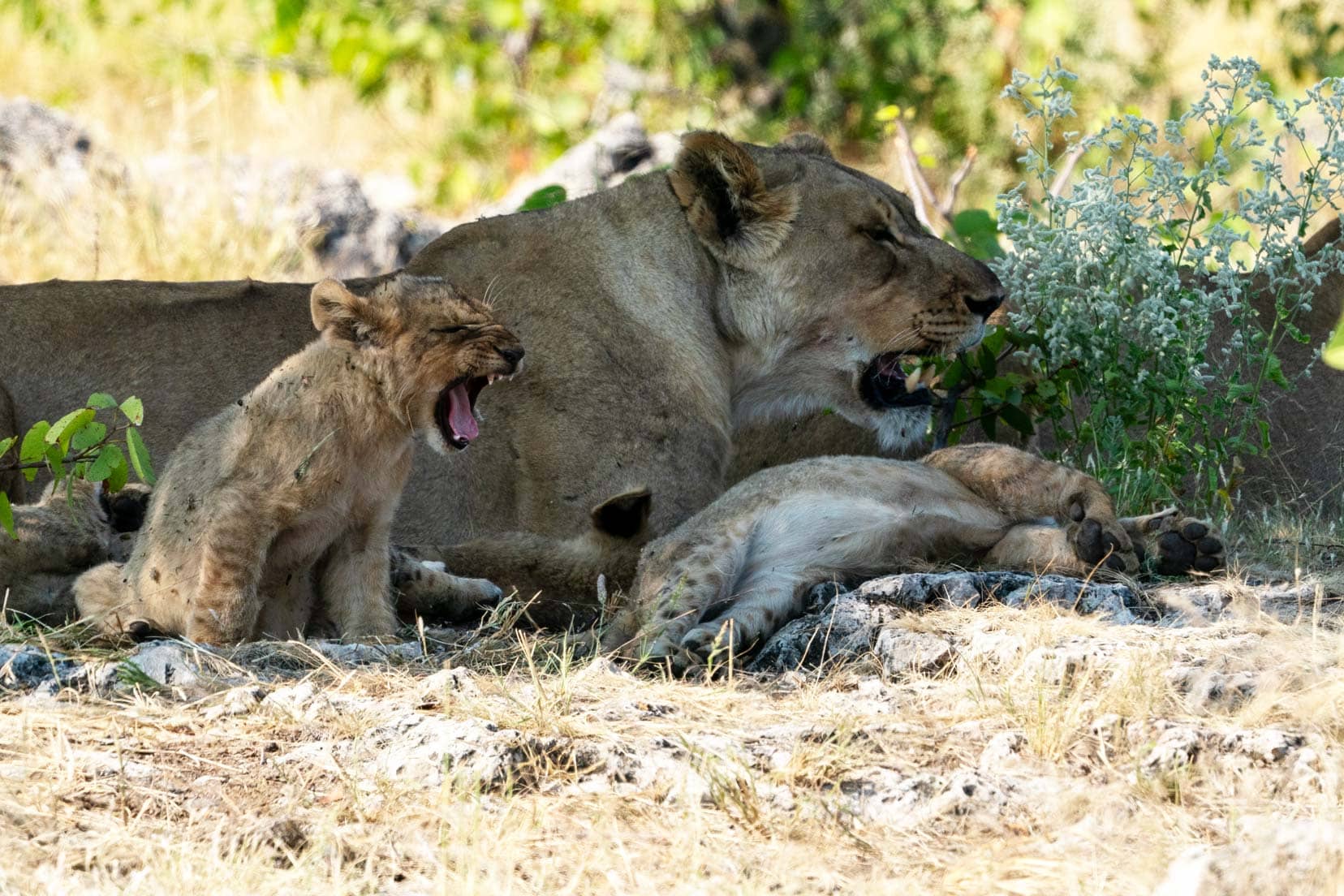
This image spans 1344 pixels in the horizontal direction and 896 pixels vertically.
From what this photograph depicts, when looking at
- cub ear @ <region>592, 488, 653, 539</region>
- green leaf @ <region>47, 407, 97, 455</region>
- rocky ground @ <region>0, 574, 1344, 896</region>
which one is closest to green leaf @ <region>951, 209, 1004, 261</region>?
cub ear @ <region>592, 488, 653, 539</region>

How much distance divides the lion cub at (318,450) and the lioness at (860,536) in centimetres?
61

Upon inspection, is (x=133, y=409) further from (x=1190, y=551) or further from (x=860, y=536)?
(x=1190, y=551)

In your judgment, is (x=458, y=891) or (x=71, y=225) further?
(x=71, y=225)

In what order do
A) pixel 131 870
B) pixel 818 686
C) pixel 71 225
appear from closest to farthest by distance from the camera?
pixel 131 870 < pixel 818 686 < pixel 71 225

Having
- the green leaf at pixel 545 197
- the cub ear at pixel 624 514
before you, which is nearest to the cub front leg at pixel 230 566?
the cub ear at pixel 624 514

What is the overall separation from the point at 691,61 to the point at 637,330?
24.7ft

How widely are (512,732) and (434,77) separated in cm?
955

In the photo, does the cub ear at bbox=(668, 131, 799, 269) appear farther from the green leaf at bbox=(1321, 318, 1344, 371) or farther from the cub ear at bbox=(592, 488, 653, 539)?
the green leaf at bbox=(1321, 318, 1344, 371)

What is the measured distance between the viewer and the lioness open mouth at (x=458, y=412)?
13.4 ft

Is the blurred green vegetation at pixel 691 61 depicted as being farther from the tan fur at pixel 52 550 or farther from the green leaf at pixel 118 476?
the green leaf at pixel 118 476

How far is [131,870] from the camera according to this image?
2.84m

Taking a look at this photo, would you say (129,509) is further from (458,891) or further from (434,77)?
(434,77)

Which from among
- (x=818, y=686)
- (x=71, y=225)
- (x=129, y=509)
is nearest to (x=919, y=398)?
(x=818, y=686)

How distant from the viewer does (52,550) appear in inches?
182
